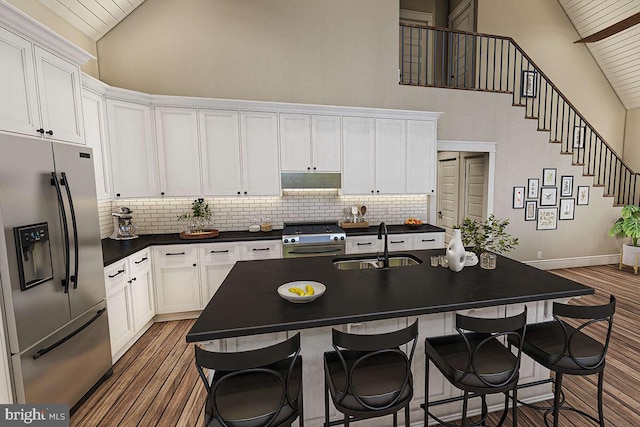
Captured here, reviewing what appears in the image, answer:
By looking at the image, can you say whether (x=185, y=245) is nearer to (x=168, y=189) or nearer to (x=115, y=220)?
(x=168, y=189)

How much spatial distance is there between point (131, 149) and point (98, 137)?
37cm

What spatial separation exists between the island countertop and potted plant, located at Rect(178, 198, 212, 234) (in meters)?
1.81

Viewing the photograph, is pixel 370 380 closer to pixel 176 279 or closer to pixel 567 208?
pixel 176 279

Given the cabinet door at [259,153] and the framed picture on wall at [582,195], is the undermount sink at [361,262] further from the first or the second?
the framed picture on wall at [582,195]

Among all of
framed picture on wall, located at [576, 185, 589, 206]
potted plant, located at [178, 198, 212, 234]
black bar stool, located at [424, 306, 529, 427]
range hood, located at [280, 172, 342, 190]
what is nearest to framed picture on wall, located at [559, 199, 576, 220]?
framed picture on wall, located at [576, 185, 589, 206]

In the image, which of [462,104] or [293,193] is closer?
[293,193]

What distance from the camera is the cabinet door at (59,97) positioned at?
7.21 feet

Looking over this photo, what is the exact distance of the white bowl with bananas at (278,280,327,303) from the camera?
1.82 metres

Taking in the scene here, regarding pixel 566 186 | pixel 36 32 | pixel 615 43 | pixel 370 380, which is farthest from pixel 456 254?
pixel 615 43

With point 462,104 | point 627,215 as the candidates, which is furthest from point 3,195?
point 627,215

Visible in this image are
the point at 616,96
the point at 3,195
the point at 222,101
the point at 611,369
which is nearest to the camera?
the point at 3,195

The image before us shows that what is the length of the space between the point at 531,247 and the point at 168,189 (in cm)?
636

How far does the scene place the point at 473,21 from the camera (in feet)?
19.2

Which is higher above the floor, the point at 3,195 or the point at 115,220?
the point at 3,195
